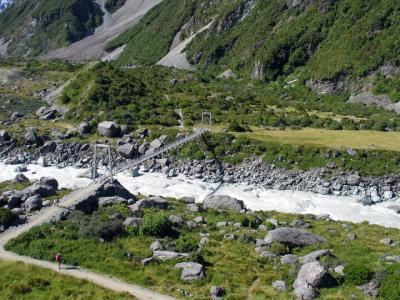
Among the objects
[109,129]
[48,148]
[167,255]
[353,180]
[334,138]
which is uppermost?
[109,129]

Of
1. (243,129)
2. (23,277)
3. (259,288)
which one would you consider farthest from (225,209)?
(243,129)

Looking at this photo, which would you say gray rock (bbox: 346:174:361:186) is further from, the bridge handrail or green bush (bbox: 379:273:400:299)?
green bush (bbox: 379:273:400:299)

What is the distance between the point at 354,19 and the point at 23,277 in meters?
114

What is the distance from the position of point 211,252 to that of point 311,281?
8375 millimetres

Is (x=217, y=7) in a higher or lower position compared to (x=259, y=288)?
higher

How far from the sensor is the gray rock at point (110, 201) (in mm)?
44625

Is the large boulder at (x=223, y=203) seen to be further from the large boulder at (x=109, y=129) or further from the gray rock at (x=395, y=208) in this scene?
the large boulder at (x=109, y=129)

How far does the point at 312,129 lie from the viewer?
75.5 metres

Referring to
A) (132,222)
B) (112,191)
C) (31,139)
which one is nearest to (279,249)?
(132,222)

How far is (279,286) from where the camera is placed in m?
30.0

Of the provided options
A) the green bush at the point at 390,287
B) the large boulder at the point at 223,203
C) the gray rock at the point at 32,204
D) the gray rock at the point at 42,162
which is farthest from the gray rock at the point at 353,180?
the gray rock at the point at 42,162

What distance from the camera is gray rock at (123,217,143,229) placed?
127ft

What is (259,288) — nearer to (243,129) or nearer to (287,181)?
(287,181)

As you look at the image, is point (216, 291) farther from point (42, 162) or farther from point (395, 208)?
point (42, 162)
